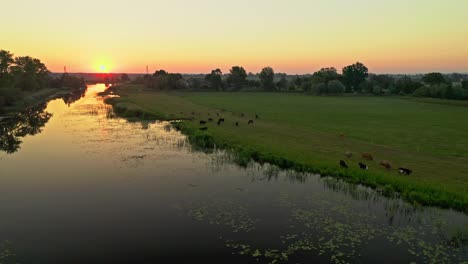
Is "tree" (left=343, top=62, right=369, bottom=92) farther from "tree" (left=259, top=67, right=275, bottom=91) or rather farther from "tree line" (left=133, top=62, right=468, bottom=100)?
"tree" (left=259, top=67, right=275, bottom=91)

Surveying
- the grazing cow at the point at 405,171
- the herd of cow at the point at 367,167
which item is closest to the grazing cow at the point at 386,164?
the herd of cow at the point at 367,167

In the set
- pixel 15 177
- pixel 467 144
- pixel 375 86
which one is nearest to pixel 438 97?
pixel 375 86

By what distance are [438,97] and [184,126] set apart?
110 m

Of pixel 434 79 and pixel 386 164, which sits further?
pixel 434 79

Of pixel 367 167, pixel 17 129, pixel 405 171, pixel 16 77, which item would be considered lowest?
pixel 17 129

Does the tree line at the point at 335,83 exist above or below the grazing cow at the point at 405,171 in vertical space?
above

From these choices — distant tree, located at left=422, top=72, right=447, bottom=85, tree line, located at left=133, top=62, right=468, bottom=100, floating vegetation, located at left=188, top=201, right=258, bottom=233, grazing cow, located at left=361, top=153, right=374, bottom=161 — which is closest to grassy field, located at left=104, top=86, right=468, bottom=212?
grazing cow, located at left=361, top=153, right=374, bottom=161

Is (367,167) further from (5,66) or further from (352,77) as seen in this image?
(352,77)

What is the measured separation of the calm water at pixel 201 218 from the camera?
16469 millimetres

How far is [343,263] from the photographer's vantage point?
611 inches

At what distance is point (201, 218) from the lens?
20.4 meters

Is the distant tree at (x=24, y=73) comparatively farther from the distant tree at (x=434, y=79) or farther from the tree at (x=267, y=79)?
the distant tree at (x=434, y=79)

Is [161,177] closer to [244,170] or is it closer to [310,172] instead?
[244,170]

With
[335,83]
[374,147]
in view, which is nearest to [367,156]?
[374,147]
